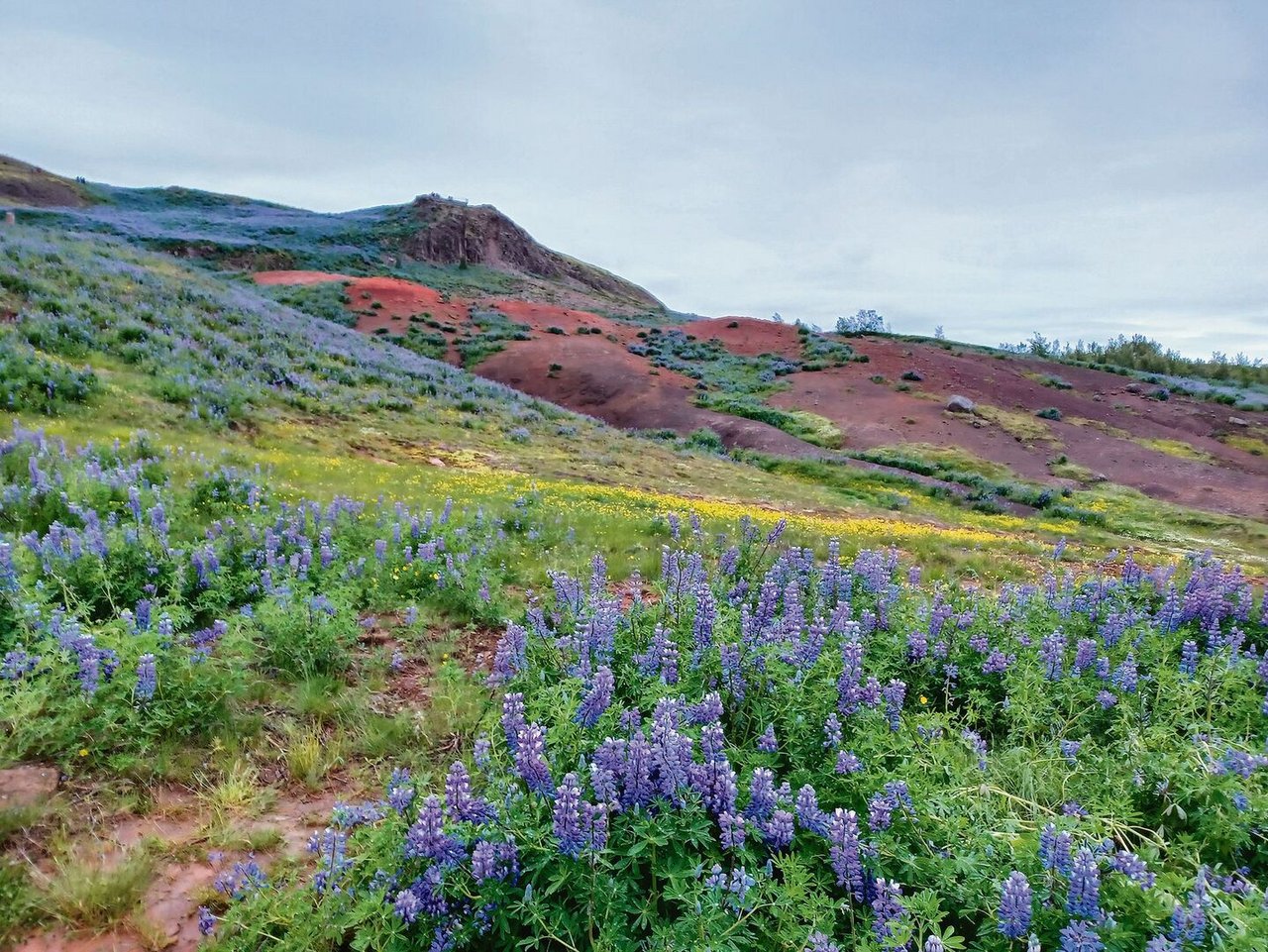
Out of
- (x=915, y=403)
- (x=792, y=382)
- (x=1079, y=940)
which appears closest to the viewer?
(x=1079, y=940)

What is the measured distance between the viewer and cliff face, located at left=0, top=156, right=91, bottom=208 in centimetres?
5747

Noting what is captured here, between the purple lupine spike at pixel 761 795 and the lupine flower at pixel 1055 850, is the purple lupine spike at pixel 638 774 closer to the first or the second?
the purple lupine spike at pixel 761 795

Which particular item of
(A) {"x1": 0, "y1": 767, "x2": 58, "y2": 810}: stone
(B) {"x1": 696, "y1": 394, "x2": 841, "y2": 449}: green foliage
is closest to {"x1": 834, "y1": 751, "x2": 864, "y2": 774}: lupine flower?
(A) {"x1": 0, "y1": 767, "x2": 58, "y2": 810}: stone

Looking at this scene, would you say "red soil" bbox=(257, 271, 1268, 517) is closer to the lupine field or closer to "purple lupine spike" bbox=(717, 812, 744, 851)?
the lupine field

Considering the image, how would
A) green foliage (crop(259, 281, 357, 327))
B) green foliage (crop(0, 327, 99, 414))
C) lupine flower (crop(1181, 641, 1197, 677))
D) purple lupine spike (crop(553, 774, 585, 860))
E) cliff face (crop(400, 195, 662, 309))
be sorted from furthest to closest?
cliff face (crop(400, 195, 662, 309)) → green foliage (crop(259, 281, 357, 327)) → green foliage (crop(0, 327, 99, 414)) → lupine flower (crop(1181, 641, 1197, 677)) → purple lupine spike (crop(553, 774, 585, 860))

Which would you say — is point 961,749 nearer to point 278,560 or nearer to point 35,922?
point 35,922

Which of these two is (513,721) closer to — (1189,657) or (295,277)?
(1189,657)

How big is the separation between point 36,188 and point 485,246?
3946 cm

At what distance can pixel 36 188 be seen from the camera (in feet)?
Result: 194

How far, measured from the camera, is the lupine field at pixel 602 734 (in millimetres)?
2082

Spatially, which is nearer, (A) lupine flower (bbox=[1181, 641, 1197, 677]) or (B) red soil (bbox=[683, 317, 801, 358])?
(A) lupine flower (bbox=[1181, 641, 1197, 677])

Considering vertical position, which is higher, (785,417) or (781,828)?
(785,417)

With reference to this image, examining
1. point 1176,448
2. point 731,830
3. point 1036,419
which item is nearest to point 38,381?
point 731,830

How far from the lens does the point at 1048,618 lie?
4.75 metres
